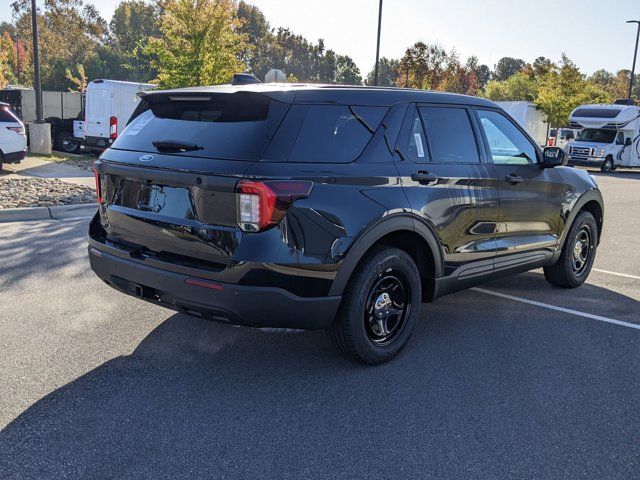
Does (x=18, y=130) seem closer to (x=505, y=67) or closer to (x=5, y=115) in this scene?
(x=5, y=115)

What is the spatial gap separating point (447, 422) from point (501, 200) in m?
2.13

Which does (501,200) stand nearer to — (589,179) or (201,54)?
(589,179)

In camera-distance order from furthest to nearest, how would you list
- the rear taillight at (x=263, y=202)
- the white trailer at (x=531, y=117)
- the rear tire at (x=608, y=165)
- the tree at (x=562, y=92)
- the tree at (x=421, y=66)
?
the tree at (x=421, y=66), the tree at (x=562, y=92), the white trailer at (x=531, y=117), the rear tire at (x=608, y=165), the rear taillight at (x=263, y=202)

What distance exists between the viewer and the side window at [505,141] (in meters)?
4.87

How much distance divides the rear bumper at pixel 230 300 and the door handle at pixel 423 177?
40.4 inches

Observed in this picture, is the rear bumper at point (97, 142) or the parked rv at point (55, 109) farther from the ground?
the parked rv at point (55, 109)

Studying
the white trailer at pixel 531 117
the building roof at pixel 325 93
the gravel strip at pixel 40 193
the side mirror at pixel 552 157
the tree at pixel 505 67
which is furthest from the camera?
the tree at pixel 505 67

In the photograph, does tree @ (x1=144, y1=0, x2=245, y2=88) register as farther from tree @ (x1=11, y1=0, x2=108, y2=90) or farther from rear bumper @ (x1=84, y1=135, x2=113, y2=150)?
tree @ (x1=11, y1=0, x2=108, y2=90)

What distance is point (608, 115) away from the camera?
25703mm

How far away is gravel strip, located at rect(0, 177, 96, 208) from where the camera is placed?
9430 mm

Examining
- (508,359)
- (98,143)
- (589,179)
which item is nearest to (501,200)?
(508,359)

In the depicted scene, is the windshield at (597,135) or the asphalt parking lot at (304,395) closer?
the asphalt parking lot at (304,395)

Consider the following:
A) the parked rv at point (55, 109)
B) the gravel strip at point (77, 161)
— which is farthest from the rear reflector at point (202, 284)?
the parked rv at point (55, 109)

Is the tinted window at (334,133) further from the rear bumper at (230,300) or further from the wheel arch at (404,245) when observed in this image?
the rear bumper at (230,300)
